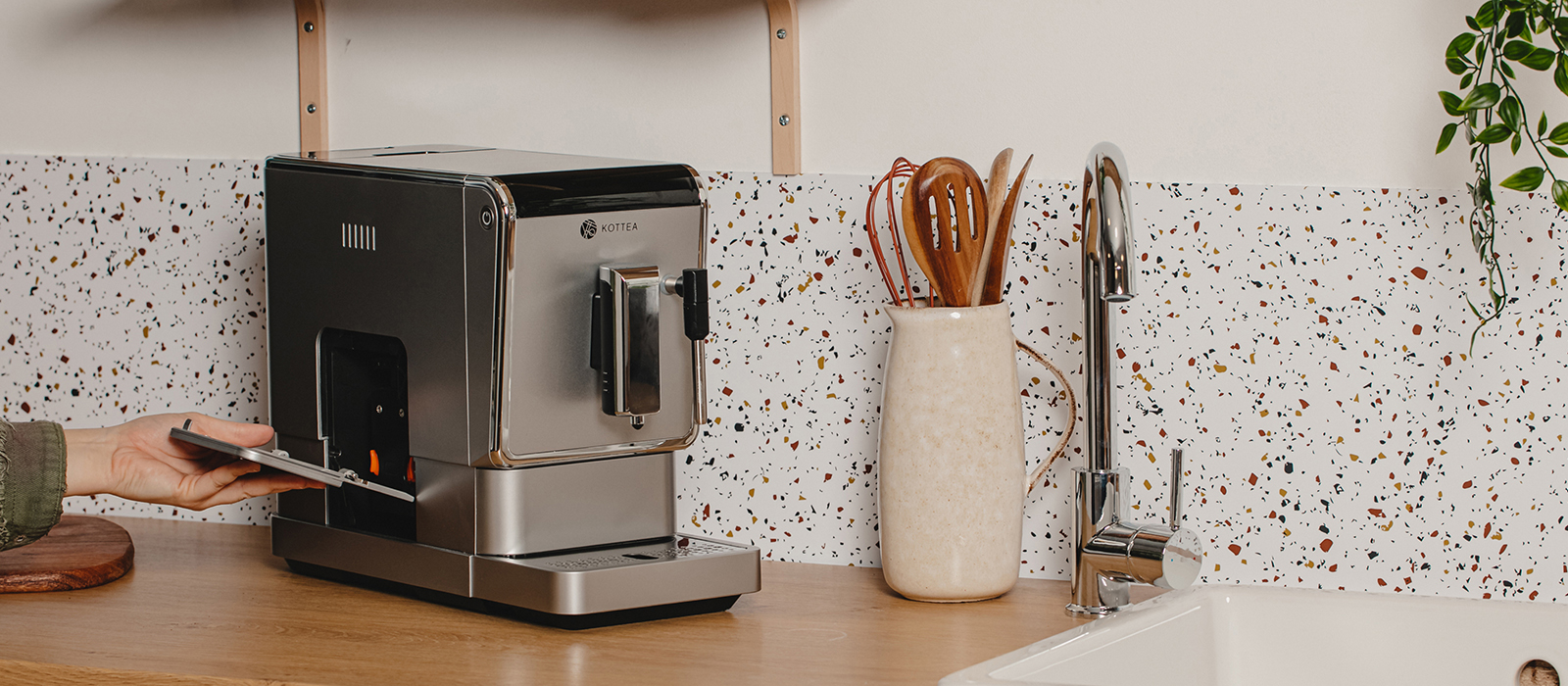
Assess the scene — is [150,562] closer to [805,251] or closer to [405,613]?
[405,613]

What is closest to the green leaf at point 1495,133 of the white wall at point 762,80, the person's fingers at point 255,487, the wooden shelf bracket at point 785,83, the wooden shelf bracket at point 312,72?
the white wall at point 762,80

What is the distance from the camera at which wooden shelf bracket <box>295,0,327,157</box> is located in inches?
59.8

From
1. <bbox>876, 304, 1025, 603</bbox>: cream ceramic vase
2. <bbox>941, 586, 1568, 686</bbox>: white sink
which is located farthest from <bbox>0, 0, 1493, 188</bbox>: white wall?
<bbox>941, 586, 1568, 686</bbox>: white sink

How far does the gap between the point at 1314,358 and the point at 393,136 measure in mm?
941

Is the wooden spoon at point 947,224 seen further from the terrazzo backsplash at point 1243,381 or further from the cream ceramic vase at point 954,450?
the terrazzo backsplash at point 1243,381

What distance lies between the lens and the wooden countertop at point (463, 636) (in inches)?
41.4

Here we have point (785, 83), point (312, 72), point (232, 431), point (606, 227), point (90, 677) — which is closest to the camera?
point (90, 677)

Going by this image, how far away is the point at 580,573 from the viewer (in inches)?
43.9

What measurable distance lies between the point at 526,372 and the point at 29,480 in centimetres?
46

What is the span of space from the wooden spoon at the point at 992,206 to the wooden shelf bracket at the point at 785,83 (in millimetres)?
239

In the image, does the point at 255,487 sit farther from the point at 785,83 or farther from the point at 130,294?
the point at 785,83

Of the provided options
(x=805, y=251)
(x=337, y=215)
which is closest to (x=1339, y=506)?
(x=805, y=251)

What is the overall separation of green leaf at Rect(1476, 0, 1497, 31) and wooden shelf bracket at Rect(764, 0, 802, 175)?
1.93 ft

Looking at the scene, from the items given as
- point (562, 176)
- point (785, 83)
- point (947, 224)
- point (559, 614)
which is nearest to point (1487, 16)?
point (947, 224)
